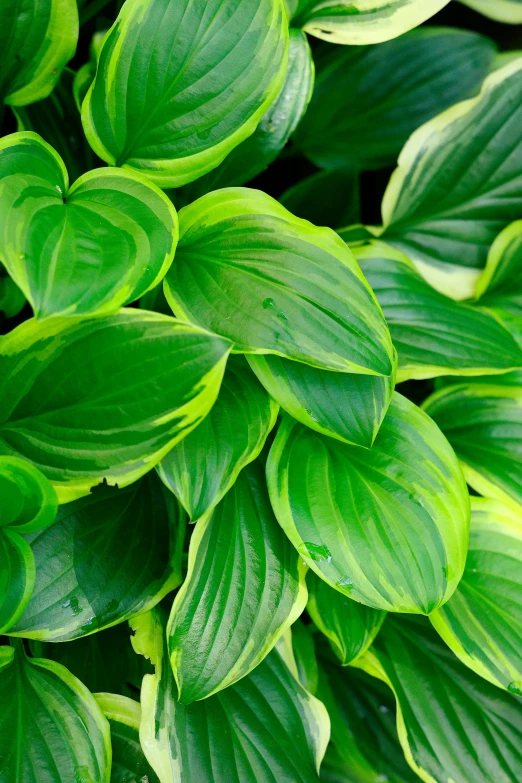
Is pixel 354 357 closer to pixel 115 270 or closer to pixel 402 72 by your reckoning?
pixel 115 270

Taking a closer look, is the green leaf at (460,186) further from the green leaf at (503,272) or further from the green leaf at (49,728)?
the green leaf at (49,728)

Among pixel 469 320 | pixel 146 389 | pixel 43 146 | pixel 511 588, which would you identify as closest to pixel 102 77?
pixel 43 146

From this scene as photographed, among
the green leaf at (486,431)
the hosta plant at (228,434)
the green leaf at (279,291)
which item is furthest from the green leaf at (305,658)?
the green leaf at (279,291)

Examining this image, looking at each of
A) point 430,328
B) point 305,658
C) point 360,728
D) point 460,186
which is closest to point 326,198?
point 460,186

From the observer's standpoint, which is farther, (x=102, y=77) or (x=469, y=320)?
(x=469, y=320)

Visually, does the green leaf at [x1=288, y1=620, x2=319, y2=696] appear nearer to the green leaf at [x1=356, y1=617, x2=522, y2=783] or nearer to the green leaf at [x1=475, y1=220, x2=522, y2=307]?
the green leaf at [x1=356, y1=617, x2=522, y2=783]

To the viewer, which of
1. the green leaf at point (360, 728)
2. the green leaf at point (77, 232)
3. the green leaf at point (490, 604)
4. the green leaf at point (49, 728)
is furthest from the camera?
the green leaf at point (360, 728)

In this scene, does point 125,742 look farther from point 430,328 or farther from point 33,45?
point 33,45
